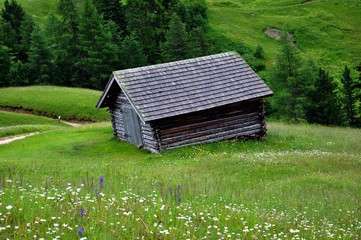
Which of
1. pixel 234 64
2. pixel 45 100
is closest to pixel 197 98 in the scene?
pixel 234 64

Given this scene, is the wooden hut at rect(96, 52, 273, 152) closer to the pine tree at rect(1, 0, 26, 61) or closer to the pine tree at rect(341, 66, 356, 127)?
the pine tree at rect(341, 66, 356, 127)

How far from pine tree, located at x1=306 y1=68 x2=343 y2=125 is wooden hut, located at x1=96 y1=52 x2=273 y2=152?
1897 centimetres

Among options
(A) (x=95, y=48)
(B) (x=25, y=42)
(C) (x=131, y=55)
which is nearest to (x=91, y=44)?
(A) (x=95, y=48)

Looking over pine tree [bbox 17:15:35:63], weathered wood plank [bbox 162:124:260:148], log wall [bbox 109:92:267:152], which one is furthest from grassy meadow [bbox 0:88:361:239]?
pine tree [bbox 17:15:35:63]

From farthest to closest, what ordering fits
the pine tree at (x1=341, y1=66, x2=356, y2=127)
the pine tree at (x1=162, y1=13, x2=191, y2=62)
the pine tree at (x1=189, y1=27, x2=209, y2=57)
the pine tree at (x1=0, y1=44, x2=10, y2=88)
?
1. the pine tree at (x1=189, y1=27, x2=209, y2=57)
2. the pine tree at (x1=162, y1=13, x2=191, y2=62)
3. the pine tree at (x1=0, y1=44, x2=10, y2=88)
4. the pine tree at (x1=341, y1=66, x2=356, y2=127)

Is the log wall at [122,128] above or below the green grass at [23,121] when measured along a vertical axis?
above

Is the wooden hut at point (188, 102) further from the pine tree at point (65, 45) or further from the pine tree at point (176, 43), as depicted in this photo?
the pine tree at point (65, 45)

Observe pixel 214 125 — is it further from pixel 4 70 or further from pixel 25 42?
pixel 25 42

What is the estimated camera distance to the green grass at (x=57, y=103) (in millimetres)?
51062

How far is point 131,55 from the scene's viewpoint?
67.9 metres

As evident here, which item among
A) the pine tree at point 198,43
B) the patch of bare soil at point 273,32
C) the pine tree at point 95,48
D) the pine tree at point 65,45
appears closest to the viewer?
the pine tree at point 95,48

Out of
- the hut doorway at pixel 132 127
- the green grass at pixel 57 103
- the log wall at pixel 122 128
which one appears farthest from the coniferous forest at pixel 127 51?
the hut doorway at pixel 132 127

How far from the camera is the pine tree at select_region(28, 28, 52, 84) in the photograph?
215ft

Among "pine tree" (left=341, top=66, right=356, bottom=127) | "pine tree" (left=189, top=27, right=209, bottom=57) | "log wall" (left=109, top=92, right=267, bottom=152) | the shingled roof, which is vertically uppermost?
"pine tree" (left=189, top=27, right=209, bottom=57)
